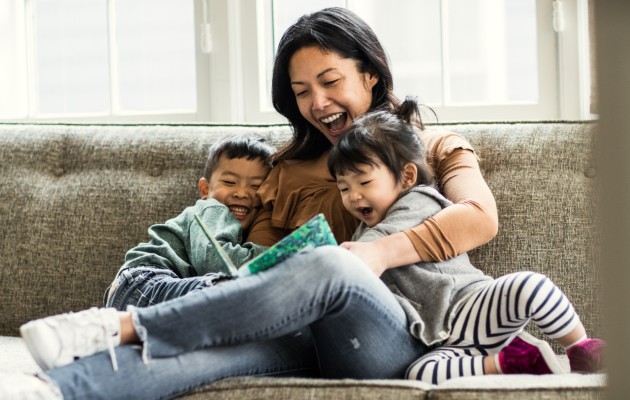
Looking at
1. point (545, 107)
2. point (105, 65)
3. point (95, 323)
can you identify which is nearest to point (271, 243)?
point (95, 323)

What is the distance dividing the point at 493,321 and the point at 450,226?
221 millimetres

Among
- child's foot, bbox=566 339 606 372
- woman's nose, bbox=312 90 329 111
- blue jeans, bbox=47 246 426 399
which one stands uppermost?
woman's nose, bbox=312 90 329 111

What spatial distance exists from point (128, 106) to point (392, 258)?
165 cm

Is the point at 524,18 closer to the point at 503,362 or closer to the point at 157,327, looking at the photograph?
the point at 503,362

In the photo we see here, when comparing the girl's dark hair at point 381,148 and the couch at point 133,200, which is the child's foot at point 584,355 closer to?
the couch at point 133,200

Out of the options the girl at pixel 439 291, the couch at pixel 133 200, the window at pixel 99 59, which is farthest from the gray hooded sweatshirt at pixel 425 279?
the window at pixel 99 59

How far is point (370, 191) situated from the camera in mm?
1767

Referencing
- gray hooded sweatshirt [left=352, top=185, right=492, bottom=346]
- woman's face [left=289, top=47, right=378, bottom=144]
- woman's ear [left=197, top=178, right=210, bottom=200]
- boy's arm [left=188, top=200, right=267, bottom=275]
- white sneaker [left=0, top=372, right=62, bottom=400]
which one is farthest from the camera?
woman's ear [left=197, top=178, right=210, bottom=200]

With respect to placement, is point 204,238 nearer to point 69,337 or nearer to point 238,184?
point 238,184

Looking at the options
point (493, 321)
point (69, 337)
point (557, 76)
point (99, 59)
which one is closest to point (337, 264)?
point (493, 321)

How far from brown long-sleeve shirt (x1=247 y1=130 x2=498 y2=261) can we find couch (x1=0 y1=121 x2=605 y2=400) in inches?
6.4

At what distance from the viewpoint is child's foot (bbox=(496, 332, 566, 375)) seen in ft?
4.94

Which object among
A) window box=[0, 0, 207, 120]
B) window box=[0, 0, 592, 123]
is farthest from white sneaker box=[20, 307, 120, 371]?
window box=[0, 0, 207, 120]

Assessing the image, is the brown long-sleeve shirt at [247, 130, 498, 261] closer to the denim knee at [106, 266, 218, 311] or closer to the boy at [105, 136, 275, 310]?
the boy at [105, 136, 275, 310]
